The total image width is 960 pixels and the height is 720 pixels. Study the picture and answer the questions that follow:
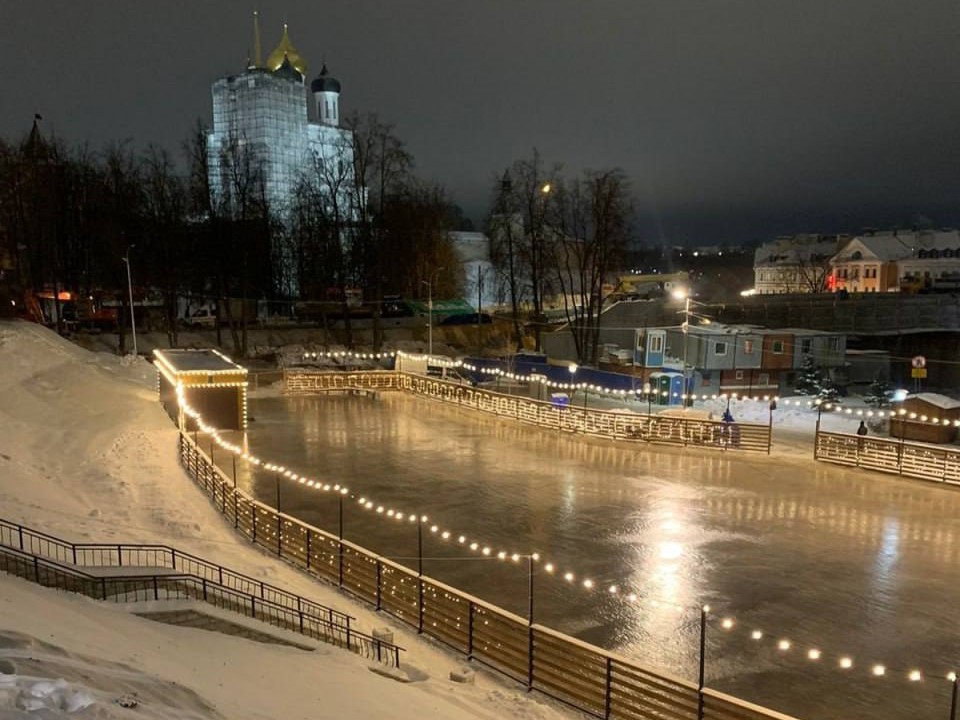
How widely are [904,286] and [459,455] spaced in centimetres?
5885

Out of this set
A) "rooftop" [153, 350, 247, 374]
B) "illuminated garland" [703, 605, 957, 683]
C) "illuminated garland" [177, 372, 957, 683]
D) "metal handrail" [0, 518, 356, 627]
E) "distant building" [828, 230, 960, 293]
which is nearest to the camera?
"illuminated garland" [703, 605, 957, 683]

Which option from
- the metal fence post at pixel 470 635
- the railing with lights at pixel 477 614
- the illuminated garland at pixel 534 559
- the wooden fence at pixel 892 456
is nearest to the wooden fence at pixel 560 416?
the wooden fence at pixel 892 456

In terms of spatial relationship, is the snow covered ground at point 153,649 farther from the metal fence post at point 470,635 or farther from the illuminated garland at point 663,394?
the illuminated garland at point 663,394

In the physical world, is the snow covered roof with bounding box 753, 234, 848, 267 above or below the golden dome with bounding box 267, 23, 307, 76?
below

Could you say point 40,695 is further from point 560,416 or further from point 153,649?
point 560,416

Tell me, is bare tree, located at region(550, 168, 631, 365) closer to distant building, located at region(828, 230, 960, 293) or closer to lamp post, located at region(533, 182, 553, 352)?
lamp post, located at region(533, 182, 553, 352)

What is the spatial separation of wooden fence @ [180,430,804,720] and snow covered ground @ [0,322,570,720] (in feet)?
1.13

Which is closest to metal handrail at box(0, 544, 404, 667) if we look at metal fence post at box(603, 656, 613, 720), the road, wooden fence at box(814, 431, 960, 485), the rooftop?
the road

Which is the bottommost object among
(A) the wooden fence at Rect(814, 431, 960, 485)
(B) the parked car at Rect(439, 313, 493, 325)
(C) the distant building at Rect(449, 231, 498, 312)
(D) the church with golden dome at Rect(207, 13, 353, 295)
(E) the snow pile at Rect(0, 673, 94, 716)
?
(A) the wooden fence at Rect(814, 431, 960, 485)

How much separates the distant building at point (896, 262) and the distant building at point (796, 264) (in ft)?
6.56

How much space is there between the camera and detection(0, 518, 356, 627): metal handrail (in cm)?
1110

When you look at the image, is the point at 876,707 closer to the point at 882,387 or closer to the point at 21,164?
the point at 882,387

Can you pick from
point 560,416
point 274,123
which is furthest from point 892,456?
point 274,123

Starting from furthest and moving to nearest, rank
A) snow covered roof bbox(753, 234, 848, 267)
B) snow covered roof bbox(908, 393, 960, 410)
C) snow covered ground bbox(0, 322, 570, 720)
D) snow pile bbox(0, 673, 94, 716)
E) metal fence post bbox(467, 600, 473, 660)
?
snow covered roof bbox(753, 234, 848, 267) → snow covered roof bbox(908, 393, 960, 410) → metal fence post bbox(467, 600, 473, 660) → snow covered ground bbox(0, 322, 570, 720) → snow pile bbox(0, 673, 94, 716)
